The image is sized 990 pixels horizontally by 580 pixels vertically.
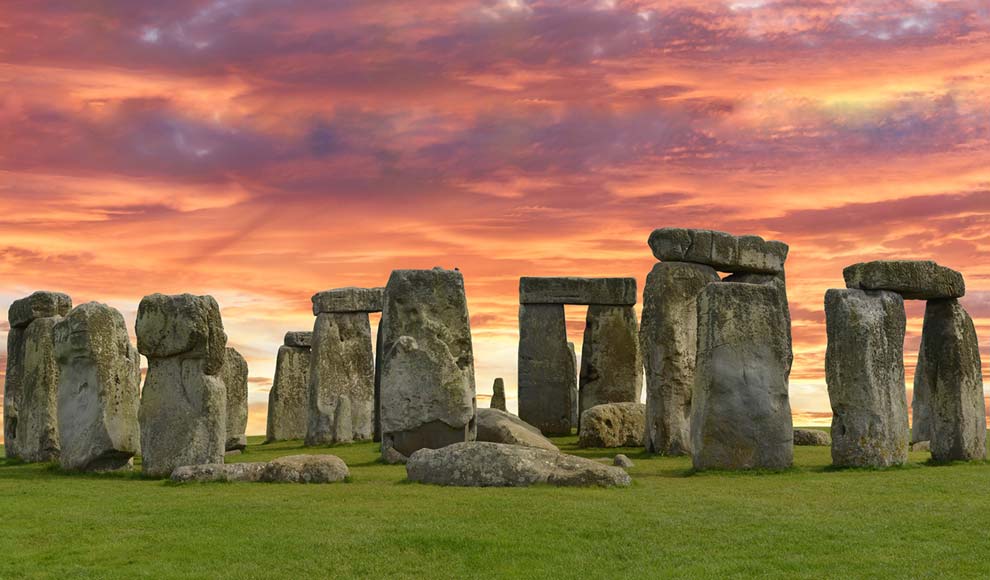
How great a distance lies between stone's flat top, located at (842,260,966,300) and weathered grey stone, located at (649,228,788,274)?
4.86 metres

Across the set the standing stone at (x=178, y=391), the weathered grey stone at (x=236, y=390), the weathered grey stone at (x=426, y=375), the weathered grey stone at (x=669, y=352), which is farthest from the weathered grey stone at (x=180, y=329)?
the weathered grey stone at (x=236, y=390)

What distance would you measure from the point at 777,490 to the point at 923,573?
4822mm

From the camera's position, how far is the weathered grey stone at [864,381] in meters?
18.8

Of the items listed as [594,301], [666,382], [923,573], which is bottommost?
[923,573]

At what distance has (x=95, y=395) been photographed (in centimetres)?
1947

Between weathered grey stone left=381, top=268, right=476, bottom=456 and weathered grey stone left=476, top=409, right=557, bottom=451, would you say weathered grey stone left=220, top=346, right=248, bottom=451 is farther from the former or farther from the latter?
weathered grey stone left=381, top=268, right=476, bottom=456

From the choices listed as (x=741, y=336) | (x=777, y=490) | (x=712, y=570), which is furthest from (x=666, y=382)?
(x=712, y=570)

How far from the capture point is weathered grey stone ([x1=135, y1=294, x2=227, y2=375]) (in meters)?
18.5

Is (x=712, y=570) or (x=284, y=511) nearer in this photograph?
(x=712, y=570)

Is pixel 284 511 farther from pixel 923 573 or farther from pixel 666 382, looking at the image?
pixel 666 382

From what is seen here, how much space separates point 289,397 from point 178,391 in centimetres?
1616

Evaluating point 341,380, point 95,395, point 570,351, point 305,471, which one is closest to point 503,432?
point 305,471

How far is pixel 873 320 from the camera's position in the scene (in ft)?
62.5

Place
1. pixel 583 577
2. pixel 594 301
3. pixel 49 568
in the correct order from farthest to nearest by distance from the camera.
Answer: pixel 594 301
pixel 49 568
pixel 583 577
